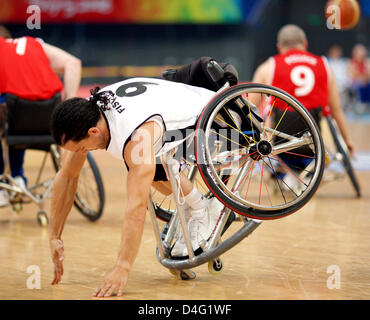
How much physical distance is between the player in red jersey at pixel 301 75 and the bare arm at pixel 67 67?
1.68m

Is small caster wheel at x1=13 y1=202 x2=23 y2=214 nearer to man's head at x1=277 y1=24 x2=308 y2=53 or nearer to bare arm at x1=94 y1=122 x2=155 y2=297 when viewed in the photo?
bare arm at x1=94 y1=122 x2=155 y2=297

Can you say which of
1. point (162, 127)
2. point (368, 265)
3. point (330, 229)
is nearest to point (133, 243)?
point (162, 127)

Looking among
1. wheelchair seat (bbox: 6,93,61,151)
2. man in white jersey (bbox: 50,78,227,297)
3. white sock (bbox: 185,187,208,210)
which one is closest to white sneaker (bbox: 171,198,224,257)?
white sock (bbox: 185,187,208,210)

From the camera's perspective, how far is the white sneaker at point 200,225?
3.55m

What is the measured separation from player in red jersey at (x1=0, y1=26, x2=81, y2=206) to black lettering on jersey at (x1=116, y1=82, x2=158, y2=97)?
1837 millimetres

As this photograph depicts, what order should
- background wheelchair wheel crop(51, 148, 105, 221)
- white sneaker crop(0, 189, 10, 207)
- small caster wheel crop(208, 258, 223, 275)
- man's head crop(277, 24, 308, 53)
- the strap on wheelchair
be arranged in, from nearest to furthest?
1. the strap on wheelchair
2. small caster wheel crop(208, 258, 223, 275)
3. background wheelchair wheel crop(51, 148, 105, 221)
4. white sneaker crop(0, 189, 10, 207)
5. man's head crop(277, 24, 308, 53)

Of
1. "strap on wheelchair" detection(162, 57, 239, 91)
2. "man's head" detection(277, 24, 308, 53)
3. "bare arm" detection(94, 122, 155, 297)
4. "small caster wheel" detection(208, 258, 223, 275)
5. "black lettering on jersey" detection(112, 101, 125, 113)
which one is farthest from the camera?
"man's head" detection(277, 24, 308, 53)

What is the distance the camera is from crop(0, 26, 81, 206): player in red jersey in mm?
4996

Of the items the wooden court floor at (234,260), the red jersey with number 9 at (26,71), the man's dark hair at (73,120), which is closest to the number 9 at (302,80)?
the wooden court floor at (234,260)

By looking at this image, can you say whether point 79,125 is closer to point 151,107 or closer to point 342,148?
point 151,107

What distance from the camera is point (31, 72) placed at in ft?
16.6

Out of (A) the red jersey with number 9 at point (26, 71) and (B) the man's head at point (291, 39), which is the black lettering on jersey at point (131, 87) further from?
(B) the man's head at point (291, 39)

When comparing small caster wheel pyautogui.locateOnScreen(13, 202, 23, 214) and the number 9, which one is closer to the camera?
small caster wheel pyautogui.locateOnScreen(13, 202, 23, 214)

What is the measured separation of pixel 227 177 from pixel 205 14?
41.7ft
